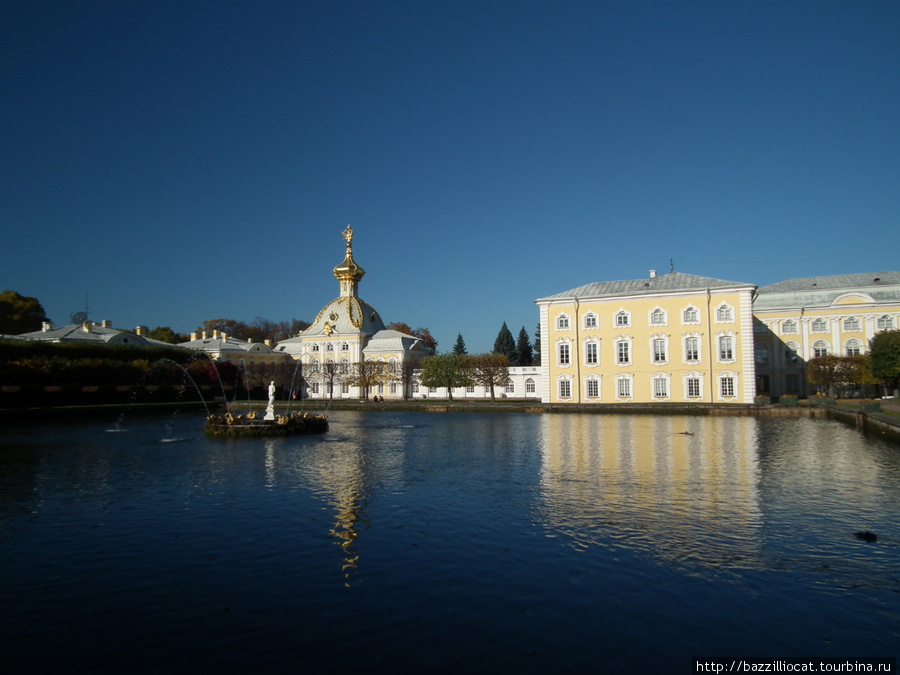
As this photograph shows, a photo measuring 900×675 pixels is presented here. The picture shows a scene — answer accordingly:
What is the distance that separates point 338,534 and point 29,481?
9.67m

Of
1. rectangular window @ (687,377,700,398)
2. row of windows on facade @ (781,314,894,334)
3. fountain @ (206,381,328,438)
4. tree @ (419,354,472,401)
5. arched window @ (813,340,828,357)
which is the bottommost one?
fountain @ (206,381,328,438)

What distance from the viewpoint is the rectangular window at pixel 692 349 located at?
145 feet

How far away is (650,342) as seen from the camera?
4541 centimetres

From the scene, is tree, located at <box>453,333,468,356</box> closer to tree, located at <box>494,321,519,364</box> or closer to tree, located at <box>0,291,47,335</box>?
tree, located at <box>494,321,519,364</box>

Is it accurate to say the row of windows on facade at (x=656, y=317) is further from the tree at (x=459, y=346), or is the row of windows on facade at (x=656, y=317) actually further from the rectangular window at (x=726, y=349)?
the tree at (x=459, y=346)

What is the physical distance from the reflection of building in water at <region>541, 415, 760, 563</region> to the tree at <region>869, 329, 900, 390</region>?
23.3 metres

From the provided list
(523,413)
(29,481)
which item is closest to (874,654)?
(29,481)

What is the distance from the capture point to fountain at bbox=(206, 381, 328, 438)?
25.7 meters

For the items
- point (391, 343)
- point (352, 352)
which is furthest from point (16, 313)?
point (391, 343)

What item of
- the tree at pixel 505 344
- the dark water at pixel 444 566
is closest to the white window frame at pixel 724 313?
the dark water at pixel 444 566

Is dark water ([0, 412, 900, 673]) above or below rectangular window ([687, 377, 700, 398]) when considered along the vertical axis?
below

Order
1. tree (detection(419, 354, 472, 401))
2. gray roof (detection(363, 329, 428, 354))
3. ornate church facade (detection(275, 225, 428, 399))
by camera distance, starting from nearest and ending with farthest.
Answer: tree (detection(419, 354, 472, 401)), ornate church facade (detection(275, 225, 428, 399)), gray roof (detection(363, 329, 428, 354))

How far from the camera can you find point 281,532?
1047 cm

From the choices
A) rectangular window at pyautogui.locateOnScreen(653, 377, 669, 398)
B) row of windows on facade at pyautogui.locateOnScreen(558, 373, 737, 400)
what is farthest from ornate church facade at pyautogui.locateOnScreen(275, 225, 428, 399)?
rectangular window at pyautogui.locateOnScreen(653, 377, 669, 398)
